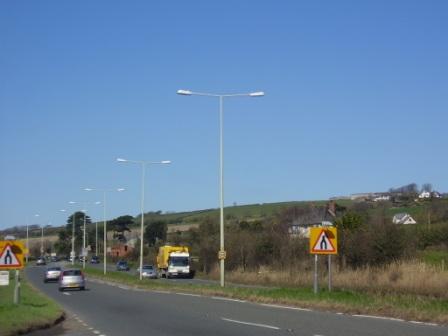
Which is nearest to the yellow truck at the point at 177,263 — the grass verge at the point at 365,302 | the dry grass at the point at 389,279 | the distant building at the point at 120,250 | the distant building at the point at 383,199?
the dry grass at the point at 389,279

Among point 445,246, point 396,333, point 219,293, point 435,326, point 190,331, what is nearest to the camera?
point 396,333

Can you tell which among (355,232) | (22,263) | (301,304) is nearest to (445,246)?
(355,232)

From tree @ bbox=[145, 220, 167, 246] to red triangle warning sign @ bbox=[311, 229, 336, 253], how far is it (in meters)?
107

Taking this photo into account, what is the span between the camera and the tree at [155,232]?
13200cm

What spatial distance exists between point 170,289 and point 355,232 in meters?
14.6

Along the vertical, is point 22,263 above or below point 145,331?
above

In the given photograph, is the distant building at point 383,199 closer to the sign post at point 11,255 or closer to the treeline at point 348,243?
the treeline at point 348,243

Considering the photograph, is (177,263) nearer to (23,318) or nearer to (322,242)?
(322,242)

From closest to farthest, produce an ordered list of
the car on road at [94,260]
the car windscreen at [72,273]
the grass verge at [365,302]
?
the grass verge at [365,302] → the car windscreen at [72,273] → the car on road at [94,260]

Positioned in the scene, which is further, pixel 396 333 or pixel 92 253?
pixel 92 253

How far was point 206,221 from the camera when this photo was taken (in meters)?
91.8

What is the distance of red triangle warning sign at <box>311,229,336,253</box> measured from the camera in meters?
24.6

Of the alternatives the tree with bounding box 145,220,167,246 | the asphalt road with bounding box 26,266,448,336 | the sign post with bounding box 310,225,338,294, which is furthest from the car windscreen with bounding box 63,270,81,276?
the tree with bounding box 145,220,167,246

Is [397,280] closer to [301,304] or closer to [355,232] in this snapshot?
[301,304]
